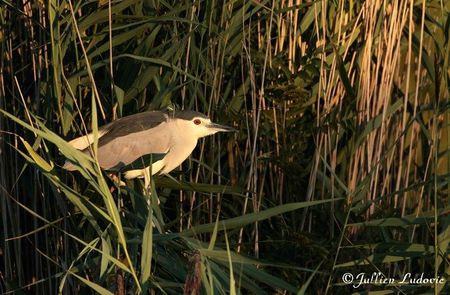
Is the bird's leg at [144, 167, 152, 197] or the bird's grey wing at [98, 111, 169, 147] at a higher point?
the bird's grey wing at [98, 111, 169, 147]

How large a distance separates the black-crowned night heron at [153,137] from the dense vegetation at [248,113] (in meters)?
0.07

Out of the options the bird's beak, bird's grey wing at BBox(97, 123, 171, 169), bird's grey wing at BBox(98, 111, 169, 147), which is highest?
bird's grey wing at BBox(98, 111, 169, 147)

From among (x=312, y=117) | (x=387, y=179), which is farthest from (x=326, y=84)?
(x=387, y=179)

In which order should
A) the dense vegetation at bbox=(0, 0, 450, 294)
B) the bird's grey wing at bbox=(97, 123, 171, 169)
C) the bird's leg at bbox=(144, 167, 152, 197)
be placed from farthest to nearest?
the bird's grey wing at bbox=(97, 123, 171, 169) < the dense vegetation at bbox=(0, 0, 450, 294) < the bird's leg at bbox=(144, 167, 152, 197)

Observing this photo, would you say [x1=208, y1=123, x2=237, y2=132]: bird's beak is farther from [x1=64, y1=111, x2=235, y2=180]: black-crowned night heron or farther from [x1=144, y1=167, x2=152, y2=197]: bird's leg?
[x1=144, y1=167, x2=152, y2=197]: bird's leg

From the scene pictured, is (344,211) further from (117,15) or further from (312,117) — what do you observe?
(117,15)

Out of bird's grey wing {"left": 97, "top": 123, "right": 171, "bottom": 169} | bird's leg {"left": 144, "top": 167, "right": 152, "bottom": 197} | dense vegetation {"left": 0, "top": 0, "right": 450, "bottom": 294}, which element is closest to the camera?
bird's leg {"left": 144, "top": 167, "right": 152, "bottom": 197}

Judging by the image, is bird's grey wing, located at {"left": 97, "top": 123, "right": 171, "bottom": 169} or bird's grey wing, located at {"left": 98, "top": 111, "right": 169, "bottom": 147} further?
bird's grey wing, located at {"left": 97, "top": 123, "right": 171, "bottom": 169}

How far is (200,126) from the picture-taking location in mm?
3443

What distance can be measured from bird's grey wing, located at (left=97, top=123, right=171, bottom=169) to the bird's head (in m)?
0.16

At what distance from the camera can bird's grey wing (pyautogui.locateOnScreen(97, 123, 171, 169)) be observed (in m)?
3.55

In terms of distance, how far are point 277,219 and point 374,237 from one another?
346mm

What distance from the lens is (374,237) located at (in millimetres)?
3441

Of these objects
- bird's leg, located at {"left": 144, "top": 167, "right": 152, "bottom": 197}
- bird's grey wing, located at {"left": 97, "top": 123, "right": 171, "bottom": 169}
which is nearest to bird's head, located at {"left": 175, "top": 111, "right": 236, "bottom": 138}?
bird's grey wing, located at {"left": 97, "top": 123, "right": 171, "bottom": 169}
